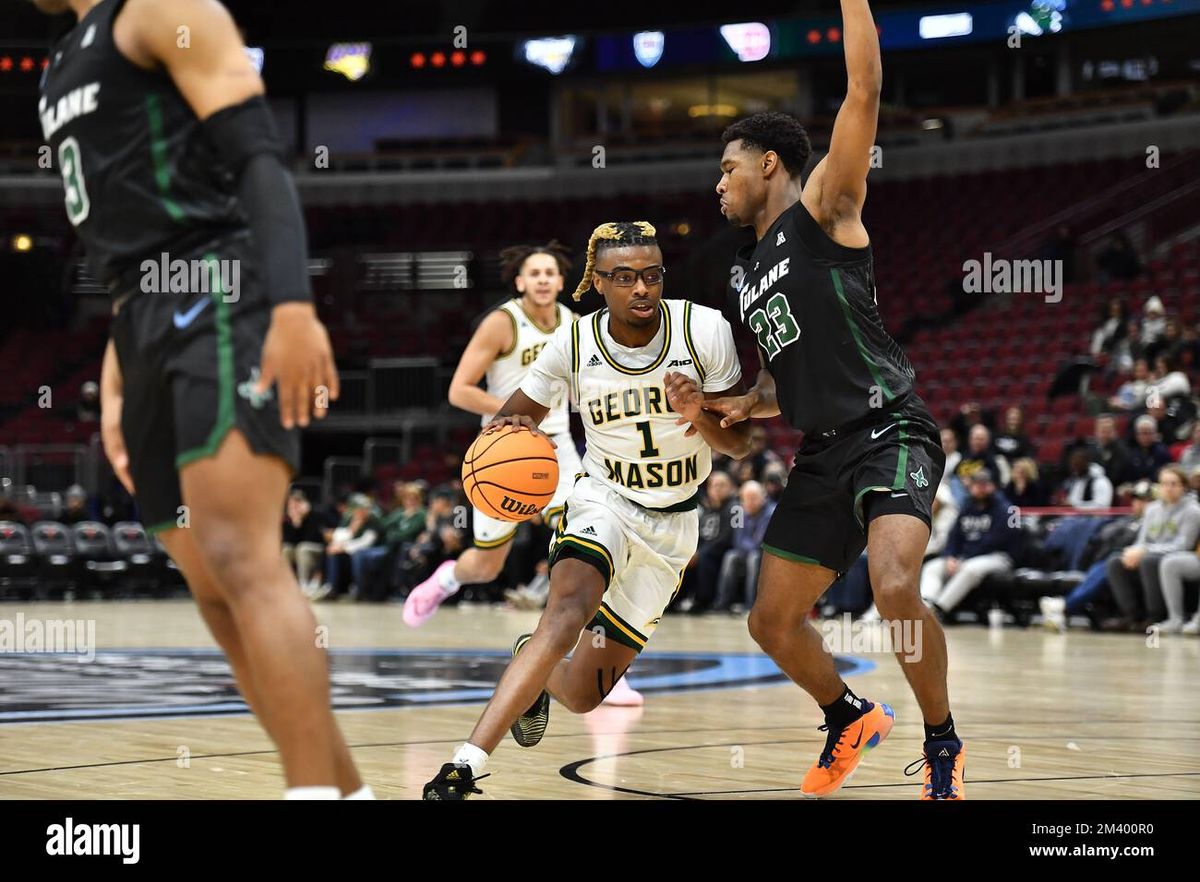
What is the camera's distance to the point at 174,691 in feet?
26.5

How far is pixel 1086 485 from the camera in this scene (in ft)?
47.4

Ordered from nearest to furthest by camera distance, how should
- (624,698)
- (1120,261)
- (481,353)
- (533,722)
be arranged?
(533,722) < (624,698) < (481,353) < (1120,261)

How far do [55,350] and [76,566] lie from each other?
9.77 m

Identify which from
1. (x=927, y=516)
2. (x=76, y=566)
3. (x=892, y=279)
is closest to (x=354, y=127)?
(x=892, y=279)

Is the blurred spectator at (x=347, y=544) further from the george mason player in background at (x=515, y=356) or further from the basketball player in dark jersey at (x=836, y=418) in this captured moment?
the basketball player in dark jersey at (x=836, y=418)

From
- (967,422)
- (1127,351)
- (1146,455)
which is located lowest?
(1146,455)

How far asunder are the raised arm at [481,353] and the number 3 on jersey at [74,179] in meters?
4.58

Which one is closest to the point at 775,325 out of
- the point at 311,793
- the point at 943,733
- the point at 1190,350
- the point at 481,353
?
the point at 943,733

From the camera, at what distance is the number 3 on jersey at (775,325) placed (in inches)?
190

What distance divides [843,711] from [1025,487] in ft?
33.2

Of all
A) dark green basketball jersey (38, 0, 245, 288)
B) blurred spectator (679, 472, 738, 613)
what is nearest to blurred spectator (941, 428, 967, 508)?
blurred spectator (679, 472, 738, 613)

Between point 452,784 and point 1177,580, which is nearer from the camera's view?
point 452,784

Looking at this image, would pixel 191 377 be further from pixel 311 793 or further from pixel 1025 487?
pixel 1025 487
